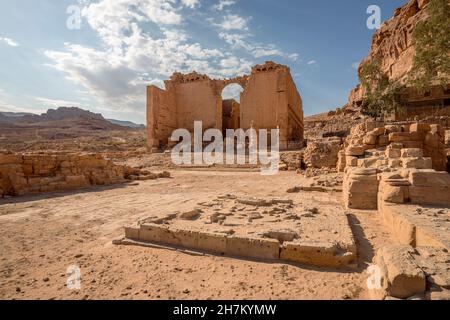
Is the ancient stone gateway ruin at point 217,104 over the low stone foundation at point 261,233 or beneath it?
over

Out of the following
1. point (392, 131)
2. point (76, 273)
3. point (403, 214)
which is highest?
point (392, 131)

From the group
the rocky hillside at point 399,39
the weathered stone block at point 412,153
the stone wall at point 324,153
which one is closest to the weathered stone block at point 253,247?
the weathered stone block at point 412,153

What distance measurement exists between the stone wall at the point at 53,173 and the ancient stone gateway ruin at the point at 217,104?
1142cm

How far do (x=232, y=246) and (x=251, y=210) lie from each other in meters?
1.53

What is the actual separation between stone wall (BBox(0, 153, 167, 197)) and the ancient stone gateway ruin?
37.5ft

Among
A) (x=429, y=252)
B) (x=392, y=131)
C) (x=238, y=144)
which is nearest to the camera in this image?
(x=429, y=252)

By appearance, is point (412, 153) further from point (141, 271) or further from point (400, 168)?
point (141, 271)

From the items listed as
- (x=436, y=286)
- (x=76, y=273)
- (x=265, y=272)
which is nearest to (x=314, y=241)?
(x=265, y=272)

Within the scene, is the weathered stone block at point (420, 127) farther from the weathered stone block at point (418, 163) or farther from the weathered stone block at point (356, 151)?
the weathered stone block at point (418, 163)

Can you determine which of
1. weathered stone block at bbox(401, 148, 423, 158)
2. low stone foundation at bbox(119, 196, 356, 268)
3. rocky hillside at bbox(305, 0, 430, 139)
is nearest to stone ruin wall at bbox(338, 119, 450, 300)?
weathered stone block at bbox(401, 148, 423, 158)

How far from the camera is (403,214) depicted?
3453 millimetres

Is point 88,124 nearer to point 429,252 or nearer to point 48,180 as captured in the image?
point 48,180

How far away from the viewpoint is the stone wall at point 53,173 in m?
7.91

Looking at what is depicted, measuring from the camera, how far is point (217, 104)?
23.5 meters
